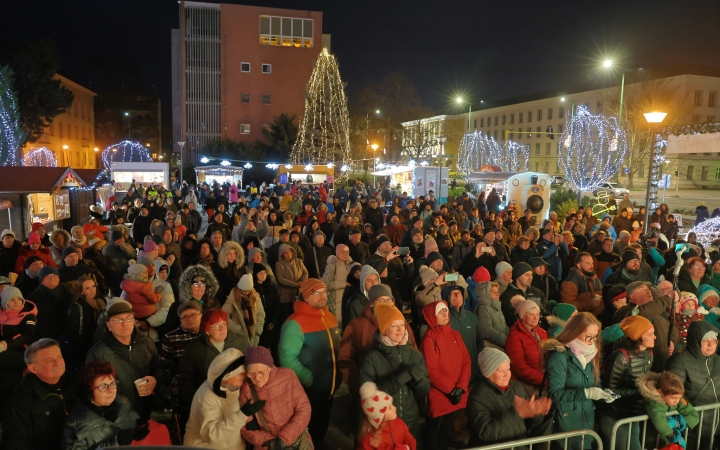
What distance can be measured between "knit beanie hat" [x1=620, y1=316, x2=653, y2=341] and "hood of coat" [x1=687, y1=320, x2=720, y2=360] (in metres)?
0.32

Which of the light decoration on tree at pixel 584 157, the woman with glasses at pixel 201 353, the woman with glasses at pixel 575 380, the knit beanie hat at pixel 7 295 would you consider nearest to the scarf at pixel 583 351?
the woman with glasses at pixel 575 380

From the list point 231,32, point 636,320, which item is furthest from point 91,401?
point 231,32

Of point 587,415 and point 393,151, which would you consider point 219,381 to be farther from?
point 393,151

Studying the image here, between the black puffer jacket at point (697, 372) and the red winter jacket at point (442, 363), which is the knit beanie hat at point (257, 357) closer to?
the red winter jacket at point (442, 363)

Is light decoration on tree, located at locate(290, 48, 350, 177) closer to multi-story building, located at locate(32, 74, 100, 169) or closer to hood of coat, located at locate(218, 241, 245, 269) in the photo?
multi-story building, located at locate(32, 74, 100, 169)

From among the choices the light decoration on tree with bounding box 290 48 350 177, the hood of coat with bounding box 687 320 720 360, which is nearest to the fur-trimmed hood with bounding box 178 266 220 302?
the hood of coat with bounding box 687 320 720 360

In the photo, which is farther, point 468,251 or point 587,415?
point 468,251

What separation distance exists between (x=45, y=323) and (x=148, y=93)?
242 ft

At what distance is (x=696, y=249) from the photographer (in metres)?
8.19

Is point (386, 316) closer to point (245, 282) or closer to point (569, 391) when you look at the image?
point (569, 391)

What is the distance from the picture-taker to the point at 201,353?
3814mm

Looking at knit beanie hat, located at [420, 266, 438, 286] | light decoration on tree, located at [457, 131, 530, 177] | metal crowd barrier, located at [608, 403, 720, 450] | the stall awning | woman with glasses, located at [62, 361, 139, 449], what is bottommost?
metal crowd barrier, located at [608, 403, 720, 450]

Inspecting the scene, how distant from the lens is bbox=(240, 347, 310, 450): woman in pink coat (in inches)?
125

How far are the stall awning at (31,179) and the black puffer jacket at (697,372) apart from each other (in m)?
15.1
